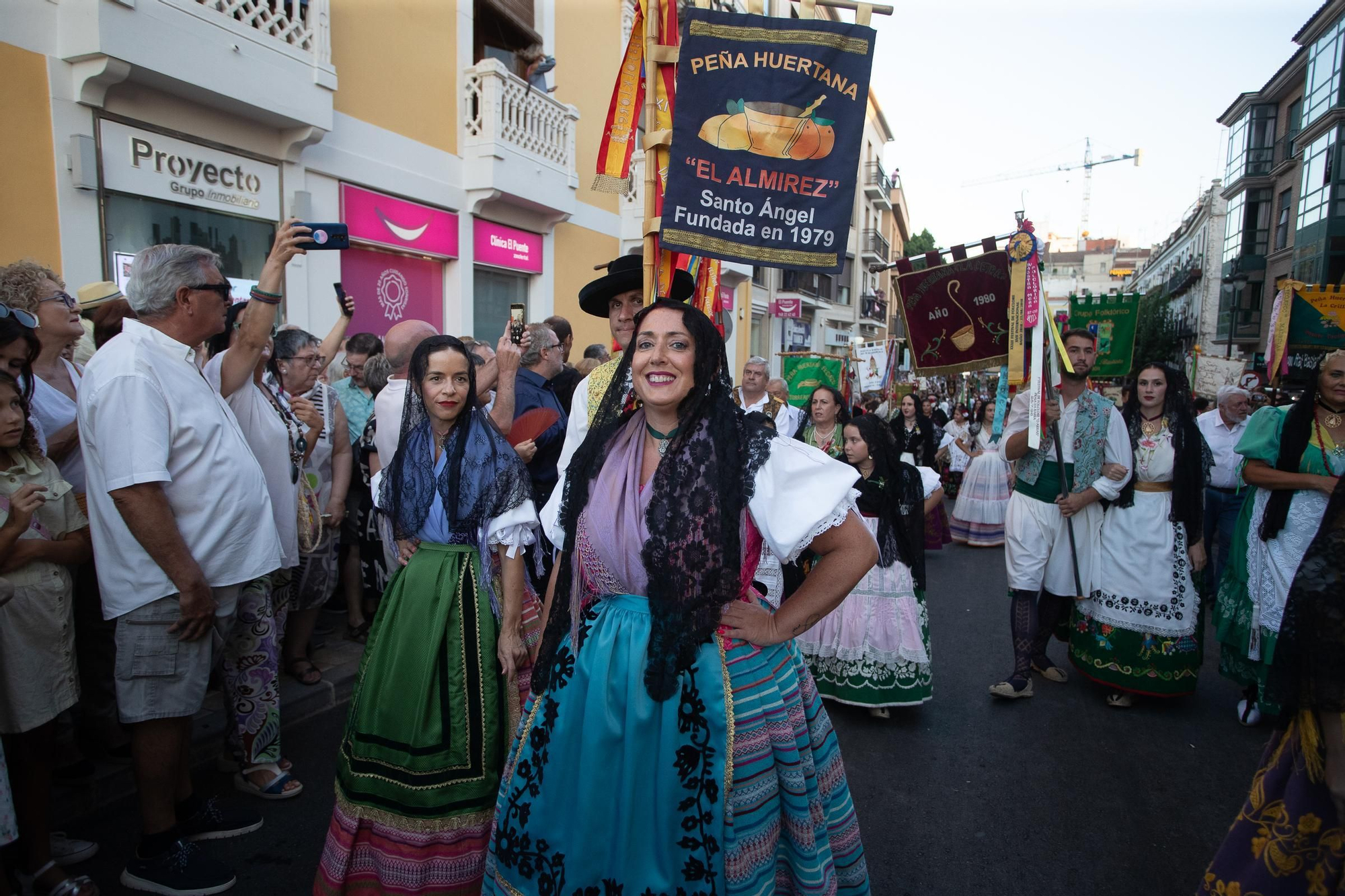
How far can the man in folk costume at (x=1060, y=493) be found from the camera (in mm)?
4758

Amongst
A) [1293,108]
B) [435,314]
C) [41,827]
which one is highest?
[1293,108]

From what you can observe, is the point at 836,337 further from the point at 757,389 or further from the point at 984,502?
the point at 757,389

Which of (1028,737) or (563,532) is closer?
(563,532)

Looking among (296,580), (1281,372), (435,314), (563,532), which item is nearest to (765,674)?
(563,532)

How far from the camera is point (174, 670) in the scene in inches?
108

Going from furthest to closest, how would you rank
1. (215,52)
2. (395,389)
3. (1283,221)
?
1. (1283,221)
2. (215,52)
3. (395,389)

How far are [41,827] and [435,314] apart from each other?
8.70 meters

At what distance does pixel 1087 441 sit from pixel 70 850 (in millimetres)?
5289

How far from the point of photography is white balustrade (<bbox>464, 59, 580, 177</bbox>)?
34.8 ft

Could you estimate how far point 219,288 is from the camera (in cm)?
296

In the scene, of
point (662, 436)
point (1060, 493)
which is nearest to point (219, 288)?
point (662, 436)

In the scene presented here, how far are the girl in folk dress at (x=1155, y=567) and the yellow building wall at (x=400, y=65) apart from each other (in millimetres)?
8566

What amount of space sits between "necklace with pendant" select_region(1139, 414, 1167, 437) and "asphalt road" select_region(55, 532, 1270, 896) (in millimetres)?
1640

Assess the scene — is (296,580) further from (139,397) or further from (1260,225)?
(1260,225)
